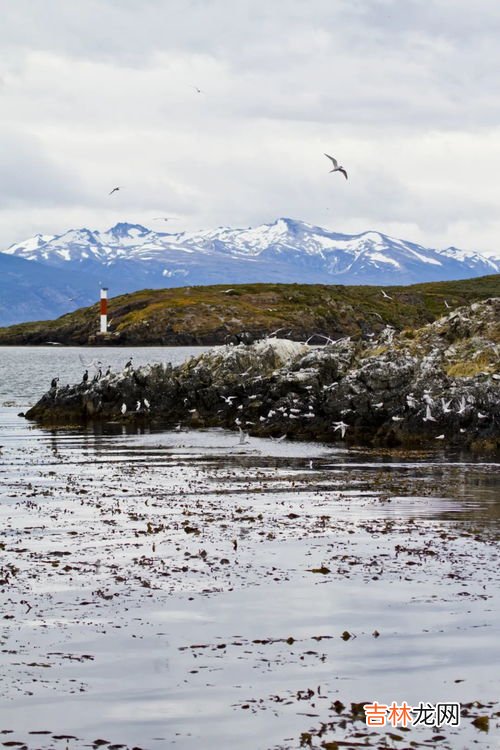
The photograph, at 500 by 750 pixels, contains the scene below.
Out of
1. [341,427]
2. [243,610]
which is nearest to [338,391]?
[341,427]

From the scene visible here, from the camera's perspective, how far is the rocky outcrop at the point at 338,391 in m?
46.0

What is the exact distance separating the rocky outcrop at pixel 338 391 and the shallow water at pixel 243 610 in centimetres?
1276

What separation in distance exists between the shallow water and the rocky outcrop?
12.8 m

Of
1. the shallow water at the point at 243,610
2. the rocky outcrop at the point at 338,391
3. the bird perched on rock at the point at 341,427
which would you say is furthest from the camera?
the bird perched on rock at the point at 341,427

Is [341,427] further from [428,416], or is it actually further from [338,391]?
[428,416]

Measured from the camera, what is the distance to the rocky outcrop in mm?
46031

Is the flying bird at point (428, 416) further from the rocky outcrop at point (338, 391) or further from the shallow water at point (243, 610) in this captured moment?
the shallow water at point (243, 610)

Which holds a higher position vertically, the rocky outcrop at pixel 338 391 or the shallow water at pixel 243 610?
the rocky outcrop at pixel 338 391

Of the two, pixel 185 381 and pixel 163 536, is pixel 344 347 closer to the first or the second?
pixel 185 381

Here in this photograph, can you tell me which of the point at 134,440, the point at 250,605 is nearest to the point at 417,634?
the point at 250,605

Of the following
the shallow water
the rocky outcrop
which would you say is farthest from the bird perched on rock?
the shallow water

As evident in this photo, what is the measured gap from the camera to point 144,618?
16.5 meters

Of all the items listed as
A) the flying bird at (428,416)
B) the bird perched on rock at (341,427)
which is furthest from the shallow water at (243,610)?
the bird perched on rock at (341,427)

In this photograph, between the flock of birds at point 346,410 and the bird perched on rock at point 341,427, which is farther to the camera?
the bird perched on rock at point 341,427
